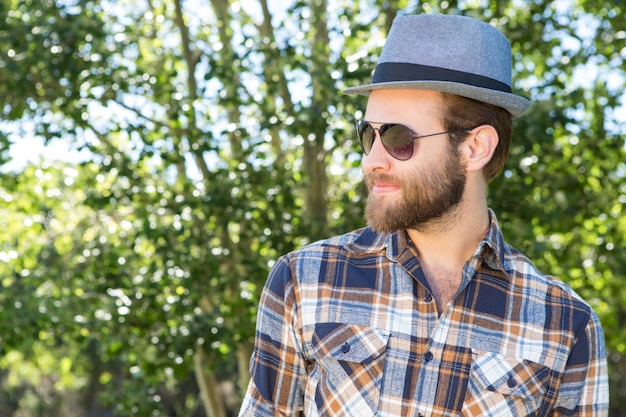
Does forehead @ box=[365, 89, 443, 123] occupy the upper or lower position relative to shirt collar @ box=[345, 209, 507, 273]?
upper

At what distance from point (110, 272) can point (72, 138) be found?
2.83 ft

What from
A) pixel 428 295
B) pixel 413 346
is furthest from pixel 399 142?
pixel 413 346

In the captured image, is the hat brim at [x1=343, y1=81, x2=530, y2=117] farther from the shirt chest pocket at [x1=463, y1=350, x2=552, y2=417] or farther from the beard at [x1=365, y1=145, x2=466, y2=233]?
the shirt chest pocket at [x1=463, y1=350, x2=552, y2=417]

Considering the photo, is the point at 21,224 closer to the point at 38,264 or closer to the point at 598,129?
the point at 38,264

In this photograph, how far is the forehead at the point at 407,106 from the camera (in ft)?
6.91

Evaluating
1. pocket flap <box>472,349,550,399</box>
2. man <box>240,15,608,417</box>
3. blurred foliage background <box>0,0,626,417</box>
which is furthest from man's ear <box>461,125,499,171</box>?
blurred foliage background <box>0,0,626,417</box>

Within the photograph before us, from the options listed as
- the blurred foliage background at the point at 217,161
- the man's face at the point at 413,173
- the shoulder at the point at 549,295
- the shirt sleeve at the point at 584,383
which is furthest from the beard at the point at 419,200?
the blurred foliage background at the point at 217,161

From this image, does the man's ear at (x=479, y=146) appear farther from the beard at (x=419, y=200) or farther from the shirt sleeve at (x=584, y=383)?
the shirt sleeve at (x=584, y=383)

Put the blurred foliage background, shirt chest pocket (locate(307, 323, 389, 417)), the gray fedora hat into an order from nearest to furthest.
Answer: shirt chest pocket (locate(307, 323, 389, 417)) < the gray fedora hat < the blurred foliage background

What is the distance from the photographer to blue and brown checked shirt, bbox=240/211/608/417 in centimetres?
200

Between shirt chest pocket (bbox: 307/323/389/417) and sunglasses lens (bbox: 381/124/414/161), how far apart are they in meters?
0.40

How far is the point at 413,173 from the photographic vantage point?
2070 millimetres

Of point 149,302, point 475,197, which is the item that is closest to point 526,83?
point 149,302

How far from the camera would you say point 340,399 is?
6.52ft
